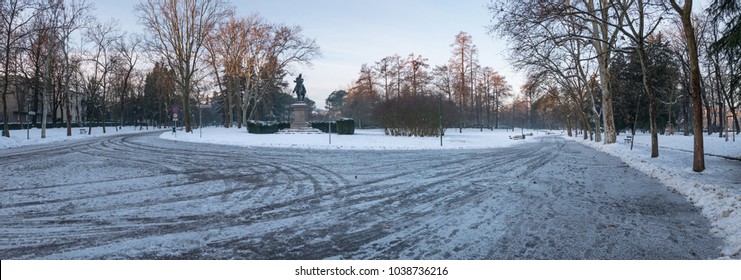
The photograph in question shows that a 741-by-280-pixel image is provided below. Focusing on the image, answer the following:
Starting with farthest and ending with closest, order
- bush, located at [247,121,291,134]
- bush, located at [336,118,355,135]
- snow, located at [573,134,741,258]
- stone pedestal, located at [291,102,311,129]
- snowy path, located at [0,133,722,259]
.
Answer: stone pedestal, located at [291,102,311,129] → bush, located at [336,118,355,135] → bush, located at [247,121,291,134] → snow, located at [573,134,741,258] → snowy path, located at [0,133,722,259]

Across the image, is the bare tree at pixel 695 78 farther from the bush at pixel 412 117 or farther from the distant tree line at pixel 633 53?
the bush at pixel 412 117

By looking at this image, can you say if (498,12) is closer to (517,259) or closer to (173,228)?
(517,259)

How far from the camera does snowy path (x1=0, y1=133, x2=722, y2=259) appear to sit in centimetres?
394

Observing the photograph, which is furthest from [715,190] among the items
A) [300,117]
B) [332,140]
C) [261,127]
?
[300,117]

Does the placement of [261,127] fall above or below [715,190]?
above

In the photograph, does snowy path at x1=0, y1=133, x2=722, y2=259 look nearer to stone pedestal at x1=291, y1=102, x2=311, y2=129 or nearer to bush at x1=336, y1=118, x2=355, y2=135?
bush at x1=336, y1=118, x2=355, y2=135

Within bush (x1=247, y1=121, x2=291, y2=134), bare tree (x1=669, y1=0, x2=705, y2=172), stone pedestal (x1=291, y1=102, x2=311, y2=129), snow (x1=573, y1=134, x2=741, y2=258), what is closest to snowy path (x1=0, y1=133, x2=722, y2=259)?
snow (x1=573, y1=134, x2=741, y2=258)

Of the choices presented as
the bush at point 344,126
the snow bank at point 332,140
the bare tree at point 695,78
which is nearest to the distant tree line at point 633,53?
the bare tree at point 695,78

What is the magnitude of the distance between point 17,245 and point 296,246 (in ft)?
10.1

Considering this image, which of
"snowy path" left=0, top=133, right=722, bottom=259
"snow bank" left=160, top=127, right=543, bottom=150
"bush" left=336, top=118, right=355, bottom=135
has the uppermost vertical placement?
"bush" left=336, top=118, right=355, bottom=135

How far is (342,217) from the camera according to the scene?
530cm

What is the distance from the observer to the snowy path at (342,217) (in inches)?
155

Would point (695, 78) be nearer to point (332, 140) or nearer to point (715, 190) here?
point (715, 190)

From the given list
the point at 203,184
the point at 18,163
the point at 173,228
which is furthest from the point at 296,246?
the point at 18,163
